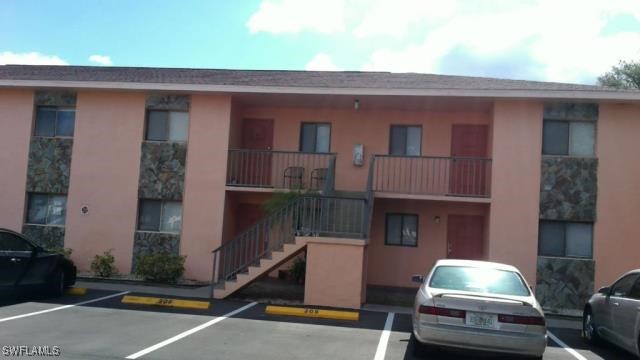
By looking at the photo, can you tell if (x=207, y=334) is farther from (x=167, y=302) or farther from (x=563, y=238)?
(x=563, y=238)

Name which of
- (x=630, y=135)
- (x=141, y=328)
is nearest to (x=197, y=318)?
(x=141, y=328)

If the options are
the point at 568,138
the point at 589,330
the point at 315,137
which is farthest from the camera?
the point at 315,137

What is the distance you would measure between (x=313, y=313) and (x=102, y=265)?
6861mm

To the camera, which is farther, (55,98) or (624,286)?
(55,98)

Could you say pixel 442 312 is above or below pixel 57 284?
above

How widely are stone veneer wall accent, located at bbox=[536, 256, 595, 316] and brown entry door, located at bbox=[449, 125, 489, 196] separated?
2.46 meters

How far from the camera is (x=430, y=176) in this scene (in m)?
16.0

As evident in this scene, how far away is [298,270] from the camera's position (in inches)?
613

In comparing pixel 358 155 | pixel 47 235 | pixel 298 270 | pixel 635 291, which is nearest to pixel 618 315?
pixel 635 291

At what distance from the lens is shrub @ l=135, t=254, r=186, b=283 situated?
1442 centimetres

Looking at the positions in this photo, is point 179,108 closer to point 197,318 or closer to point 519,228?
point 197,318

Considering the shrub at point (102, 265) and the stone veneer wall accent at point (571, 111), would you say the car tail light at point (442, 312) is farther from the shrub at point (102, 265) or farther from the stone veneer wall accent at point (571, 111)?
the shrub at point (102, 265)

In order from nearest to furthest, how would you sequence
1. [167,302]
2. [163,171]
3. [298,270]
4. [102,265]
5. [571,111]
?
[167,302]
[571,111]
[102,265]
[298,270]
[163,171]

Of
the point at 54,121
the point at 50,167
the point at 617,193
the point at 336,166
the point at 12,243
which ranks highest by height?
the point at 54,121
